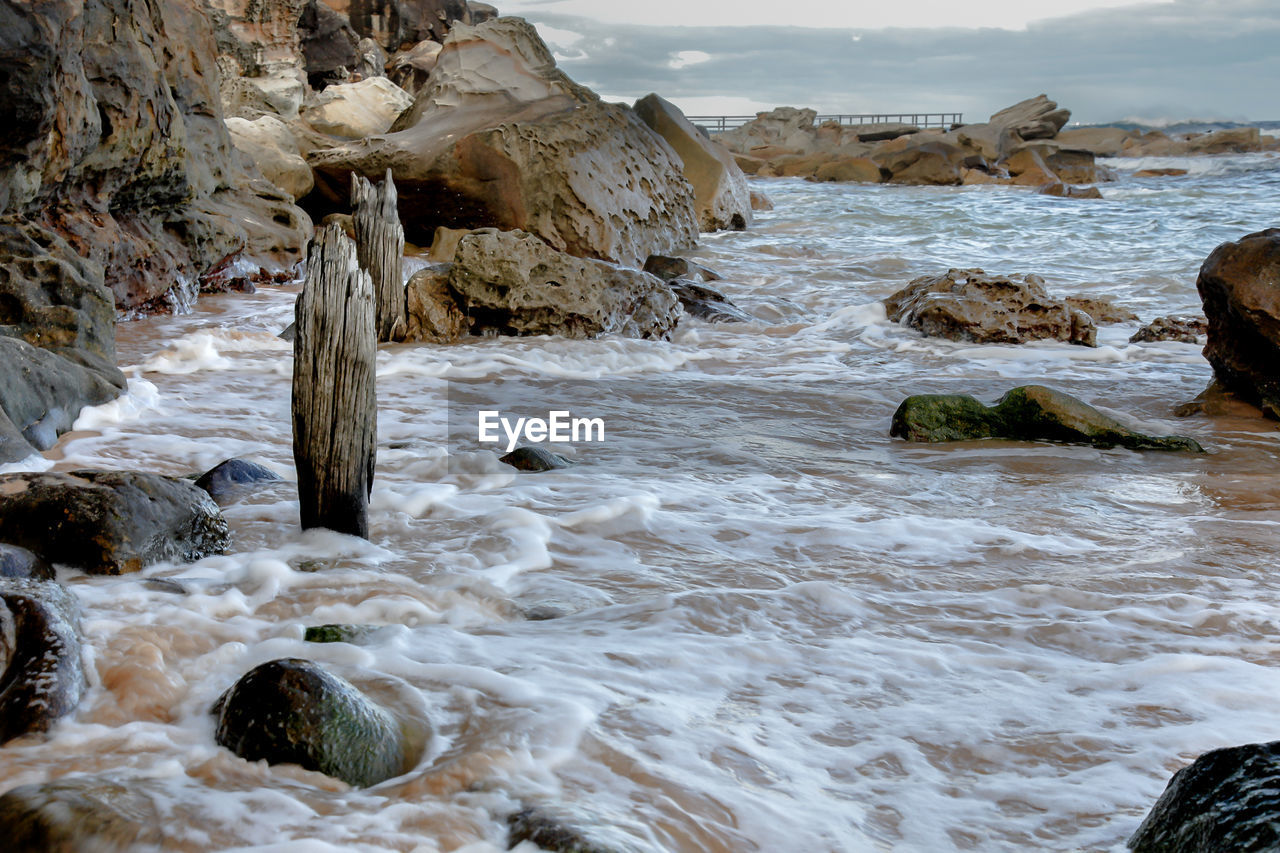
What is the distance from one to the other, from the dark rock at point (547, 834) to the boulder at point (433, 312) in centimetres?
608

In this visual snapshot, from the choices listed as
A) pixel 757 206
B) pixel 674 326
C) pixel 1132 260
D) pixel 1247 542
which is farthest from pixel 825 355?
pixel 757 206

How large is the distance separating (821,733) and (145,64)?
287 inches

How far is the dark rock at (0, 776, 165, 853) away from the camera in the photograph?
1646 mm

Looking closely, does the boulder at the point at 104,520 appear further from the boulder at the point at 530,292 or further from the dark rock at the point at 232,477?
the boulder at the point at 530,292

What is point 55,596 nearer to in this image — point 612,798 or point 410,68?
point 612,798

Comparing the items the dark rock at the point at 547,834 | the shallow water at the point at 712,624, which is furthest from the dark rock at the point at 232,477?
the dark rock at the point at 547,834

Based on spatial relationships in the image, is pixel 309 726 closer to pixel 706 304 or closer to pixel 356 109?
pixel 706 304

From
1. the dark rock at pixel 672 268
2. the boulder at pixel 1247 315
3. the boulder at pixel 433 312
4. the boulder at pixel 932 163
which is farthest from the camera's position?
the boulder at pixel 932 163

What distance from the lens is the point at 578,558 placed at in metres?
3.48

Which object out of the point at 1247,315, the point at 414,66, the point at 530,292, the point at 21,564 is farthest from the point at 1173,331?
the point at 414,66

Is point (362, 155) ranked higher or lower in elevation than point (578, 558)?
higher

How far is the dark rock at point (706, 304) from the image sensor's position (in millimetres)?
9008

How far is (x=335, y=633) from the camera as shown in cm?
266

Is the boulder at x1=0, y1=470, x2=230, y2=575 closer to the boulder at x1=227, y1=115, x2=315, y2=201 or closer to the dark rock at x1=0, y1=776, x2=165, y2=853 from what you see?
the dark rock at x1=0, y1=776, x2=165, y2=853
